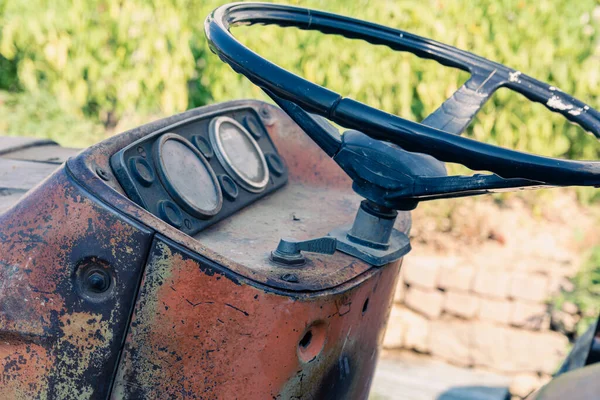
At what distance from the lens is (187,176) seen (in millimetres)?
1342

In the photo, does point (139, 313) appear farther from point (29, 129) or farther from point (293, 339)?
point (29, 129)

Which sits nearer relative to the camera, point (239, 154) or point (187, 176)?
point (187, 176)

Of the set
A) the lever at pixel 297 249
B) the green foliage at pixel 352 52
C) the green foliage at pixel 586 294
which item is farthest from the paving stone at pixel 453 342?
the lever at pixel 297 249

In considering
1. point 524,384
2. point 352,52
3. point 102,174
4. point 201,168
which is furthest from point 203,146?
point 352,52

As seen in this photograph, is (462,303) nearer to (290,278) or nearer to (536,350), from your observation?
(536,350)

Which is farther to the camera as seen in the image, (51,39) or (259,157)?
(51,39)

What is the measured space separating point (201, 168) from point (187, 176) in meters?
0.07

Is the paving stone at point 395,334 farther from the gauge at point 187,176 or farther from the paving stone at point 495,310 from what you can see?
the gauge at point 187,176

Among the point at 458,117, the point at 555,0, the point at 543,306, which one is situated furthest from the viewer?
the point at 555,0

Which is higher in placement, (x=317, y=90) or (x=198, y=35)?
(x=198, y=35)

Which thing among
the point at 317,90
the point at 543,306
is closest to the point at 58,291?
the point at 317,90

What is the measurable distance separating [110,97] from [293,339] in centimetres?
366

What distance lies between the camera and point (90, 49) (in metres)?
4.19

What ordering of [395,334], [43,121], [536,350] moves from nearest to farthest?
[536,350] < [395,334] < [43,121]
